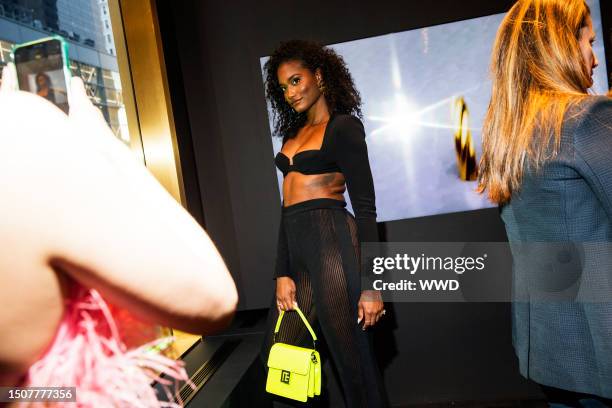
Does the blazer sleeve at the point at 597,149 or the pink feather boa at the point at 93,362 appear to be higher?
the blazer sleeve at the point at 597,149

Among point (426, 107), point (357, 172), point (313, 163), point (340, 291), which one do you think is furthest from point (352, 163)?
point (426, 107)

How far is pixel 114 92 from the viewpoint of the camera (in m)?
2.17

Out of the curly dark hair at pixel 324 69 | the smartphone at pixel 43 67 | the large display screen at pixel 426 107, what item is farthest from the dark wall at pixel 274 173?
the smartphone at pixel 43 67

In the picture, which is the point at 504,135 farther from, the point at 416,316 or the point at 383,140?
the point at 416,316

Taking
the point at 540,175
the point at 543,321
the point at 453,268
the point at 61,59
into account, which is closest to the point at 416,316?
the point at 453,268

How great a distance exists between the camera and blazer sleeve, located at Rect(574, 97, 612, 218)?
959 millimetres

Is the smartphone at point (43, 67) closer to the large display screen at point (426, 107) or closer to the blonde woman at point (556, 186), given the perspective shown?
the blonde woman at point (556, 186)

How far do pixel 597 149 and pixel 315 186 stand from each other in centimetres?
107

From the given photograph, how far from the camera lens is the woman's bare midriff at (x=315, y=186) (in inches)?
73.2

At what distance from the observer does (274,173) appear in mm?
2711

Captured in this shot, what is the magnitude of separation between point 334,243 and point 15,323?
1416 millimetres

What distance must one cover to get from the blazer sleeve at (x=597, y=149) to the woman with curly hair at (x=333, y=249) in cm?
91

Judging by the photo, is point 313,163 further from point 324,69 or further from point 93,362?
point 93,362

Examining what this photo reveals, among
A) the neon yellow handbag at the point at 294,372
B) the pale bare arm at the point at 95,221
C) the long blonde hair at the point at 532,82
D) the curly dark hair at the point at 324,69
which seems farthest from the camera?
the curly dark hair at the point at 324,69
